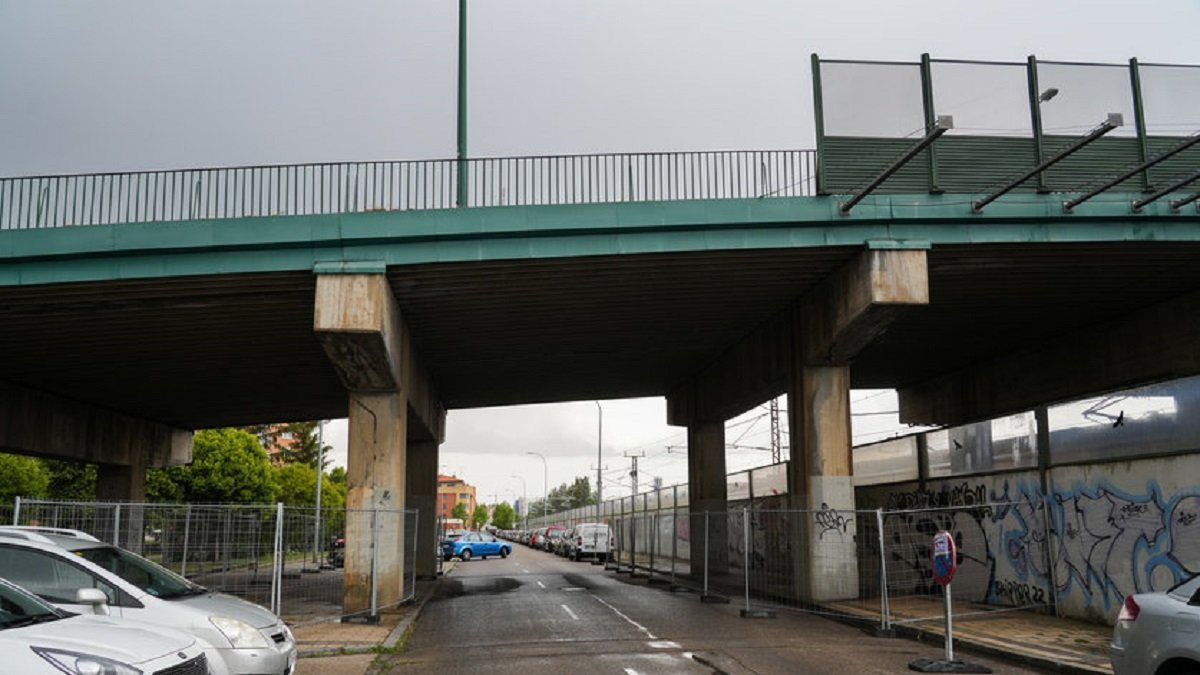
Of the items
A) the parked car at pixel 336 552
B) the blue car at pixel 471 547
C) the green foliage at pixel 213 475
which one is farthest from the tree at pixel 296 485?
the parked car at pixel 336 552

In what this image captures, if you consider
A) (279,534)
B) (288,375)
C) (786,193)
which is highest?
(786,193)

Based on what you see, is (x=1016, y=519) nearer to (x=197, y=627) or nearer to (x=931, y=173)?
(x=931, y=173)

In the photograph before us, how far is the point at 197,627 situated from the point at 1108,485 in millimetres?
13080

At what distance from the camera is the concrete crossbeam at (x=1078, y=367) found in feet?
67.9

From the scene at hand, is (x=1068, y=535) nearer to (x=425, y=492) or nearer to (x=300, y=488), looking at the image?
(x=425, y=492)

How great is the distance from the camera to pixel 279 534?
13.9m

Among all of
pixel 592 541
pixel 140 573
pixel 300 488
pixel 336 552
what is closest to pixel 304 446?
pixel 300 488

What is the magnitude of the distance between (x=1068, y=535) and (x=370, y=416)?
41.0ft

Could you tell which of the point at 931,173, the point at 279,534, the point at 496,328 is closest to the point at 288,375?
the point at 496,328

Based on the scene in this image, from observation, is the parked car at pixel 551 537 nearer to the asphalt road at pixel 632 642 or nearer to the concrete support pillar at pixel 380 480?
the asphalt road at pixel 632 642

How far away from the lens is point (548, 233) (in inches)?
668

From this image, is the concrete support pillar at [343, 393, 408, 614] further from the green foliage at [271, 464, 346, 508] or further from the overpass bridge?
the green foliage at [271, 464, 346, 508]

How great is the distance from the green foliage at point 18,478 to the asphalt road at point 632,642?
24524 mm

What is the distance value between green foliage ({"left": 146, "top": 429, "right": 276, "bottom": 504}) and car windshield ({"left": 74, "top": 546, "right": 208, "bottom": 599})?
34.6 m
